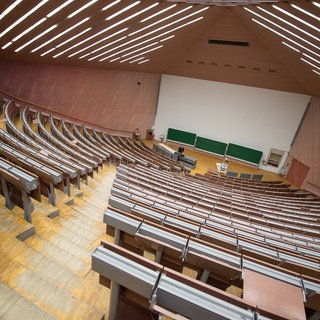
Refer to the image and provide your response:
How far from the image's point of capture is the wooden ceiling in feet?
16.1

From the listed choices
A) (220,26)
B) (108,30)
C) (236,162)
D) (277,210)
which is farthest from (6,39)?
(236,162)

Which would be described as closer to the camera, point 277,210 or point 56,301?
point 56,301

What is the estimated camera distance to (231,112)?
40.9 ft

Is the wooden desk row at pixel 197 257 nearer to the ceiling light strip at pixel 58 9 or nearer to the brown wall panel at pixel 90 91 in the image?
the ceiling light strip at pixel 58 9

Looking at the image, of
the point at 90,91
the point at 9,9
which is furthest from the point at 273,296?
the point at 90,91

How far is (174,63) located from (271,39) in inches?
208

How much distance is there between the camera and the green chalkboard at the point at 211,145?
1299cm

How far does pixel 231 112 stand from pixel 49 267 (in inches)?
488

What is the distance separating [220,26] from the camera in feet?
24.3

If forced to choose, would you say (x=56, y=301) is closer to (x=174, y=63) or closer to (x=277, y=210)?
(x=277, y=210)

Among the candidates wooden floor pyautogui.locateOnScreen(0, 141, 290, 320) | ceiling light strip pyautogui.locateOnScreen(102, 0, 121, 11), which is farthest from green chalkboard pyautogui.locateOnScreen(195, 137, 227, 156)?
wooden floor pyautogui.locateOnScreen(0, 141, 290, 320)

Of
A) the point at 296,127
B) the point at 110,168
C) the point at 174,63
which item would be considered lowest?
the point at 110,168

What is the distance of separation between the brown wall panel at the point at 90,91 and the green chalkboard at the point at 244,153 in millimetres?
5389

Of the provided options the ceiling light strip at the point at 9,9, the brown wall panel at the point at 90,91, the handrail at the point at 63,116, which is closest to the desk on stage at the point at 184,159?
the handrail at the point at 63,116
